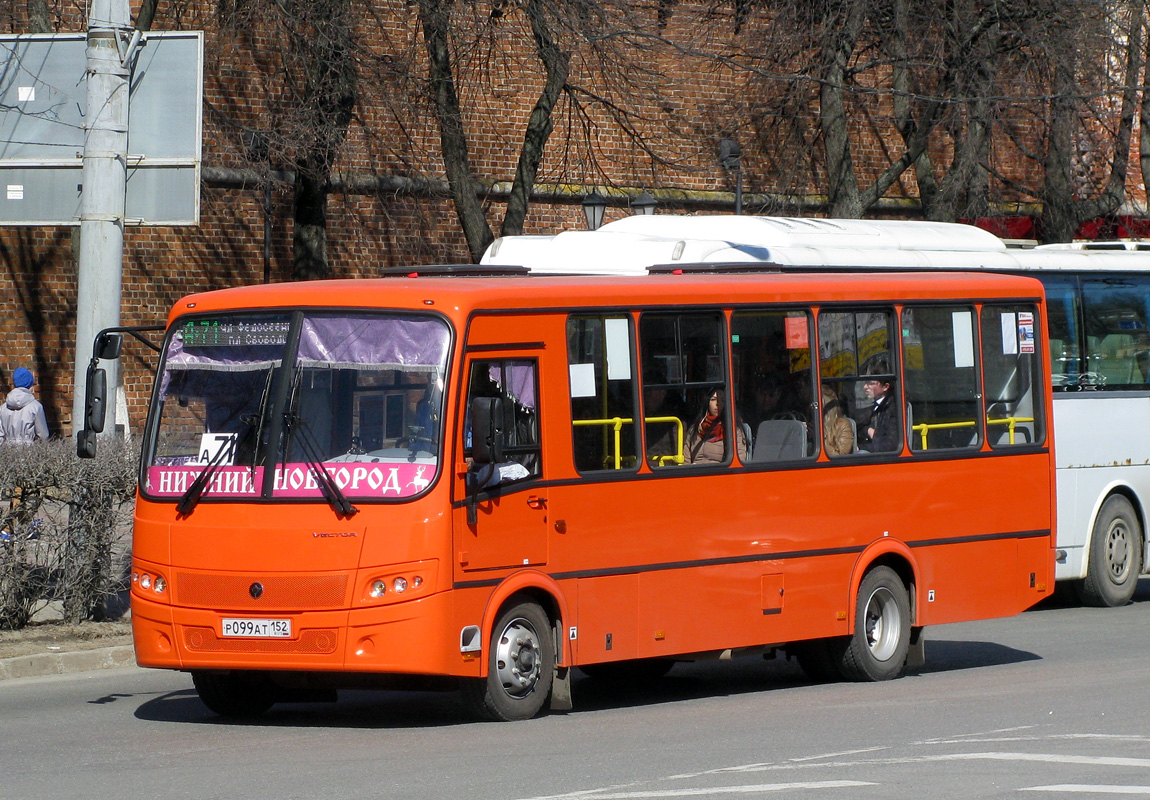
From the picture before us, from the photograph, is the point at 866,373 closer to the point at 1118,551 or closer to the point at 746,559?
the point at 746,559

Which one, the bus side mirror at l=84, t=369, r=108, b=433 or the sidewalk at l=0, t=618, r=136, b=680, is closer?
the bus side mirror at l=84, t=369, r=108, b=433

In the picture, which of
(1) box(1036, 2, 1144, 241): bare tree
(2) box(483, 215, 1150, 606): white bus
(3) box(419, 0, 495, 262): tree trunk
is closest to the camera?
(2) box(483, 215, 1150, 606): white bus

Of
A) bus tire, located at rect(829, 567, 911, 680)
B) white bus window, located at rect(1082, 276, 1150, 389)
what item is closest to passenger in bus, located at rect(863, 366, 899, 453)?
bus tire, located at rect(829, 567, 911, 680)

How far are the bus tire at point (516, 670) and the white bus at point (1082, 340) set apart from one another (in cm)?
595

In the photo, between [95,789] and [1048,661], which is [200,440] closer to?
[95,789]

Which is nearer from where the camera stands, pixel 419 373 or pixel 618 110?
pixel 419 373

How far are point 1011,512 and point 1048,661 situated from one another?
1.16 m

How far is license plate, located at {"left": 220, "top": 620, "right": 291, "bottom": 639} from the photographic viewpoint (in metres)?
9.30

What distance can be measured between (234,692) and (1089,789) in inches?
192

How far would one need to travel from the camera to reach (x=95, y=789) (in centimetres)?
773

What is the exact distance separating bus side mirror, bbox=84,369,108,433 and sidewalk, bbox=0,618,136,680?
8.04ft

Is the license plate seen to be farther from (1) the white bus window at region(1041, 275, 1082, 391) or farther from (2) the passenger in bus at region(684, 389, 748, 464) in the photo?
(1) the white bus window at region(1041, 275, 1082, 391)

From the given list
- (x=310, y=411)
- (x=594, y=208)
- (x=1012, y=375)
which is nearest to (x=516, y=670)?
(x=310, y=411)

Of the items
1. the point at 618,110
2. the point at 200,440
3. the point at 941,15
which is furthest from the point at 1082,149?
the point at 200,440
